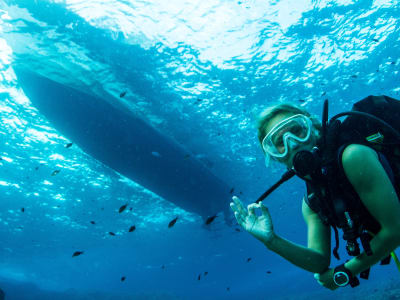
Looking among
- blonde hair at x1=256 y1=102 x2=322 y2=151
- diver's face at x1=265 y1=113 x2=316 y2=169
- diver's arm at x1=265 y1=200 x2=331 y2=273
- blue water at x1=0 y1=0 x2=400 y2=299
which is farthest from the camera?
blue water at x1=0 y1=0 x2=400 y2=299

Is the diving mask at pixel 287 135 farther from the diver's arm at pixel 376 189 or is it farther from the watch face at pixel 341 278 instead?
the watch face at pixel 341 278

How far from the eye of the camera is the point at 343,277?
226 centimetres

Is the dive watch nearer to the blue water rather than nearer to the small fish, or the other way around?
the blue water

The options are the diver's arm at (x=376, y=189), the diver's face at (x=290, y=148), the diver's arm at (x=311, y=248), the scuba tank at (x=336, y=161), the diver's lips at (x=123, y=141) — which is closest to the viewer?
the diver's arm at (x=376, y=189)

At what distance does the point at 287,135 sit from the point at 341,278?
1419mm

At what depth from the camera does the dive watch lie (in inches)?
87.9

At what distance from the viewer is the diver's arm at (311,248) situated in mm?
2299

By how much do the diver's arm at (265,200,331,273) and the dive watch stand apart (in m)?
0.21

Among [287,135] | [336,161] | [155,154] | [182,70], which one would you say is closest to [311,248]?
[336,161]

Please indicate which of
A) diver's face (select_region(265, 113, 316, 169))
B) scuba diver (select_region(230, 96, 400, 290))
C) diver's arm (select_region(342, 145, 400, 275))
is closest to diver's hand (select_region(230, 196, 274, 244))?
scuba diver (select_region(230, 96, 400, 290))

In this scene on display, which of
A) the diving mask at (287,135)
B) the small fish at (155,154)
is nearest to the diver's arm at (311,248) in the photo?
the diving mask at (287,135)

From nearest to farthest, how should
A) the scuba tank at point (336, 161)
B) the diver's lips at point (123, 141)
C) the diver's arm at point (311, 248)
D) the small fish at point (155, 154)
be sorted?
the scuba tank at point (336, 161) → the diver's arm at point (311, 248) → the diver's lips at point (123, 141) → the small fish at point (155, 154)

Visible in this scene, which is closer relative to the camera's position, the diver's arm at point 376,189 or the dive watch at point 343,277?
the diver's arm at point 376,189

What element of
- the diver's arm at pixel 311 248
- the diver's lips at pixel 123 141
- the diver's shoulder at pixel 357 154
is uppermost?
the diver's lips at pixel 123 141
